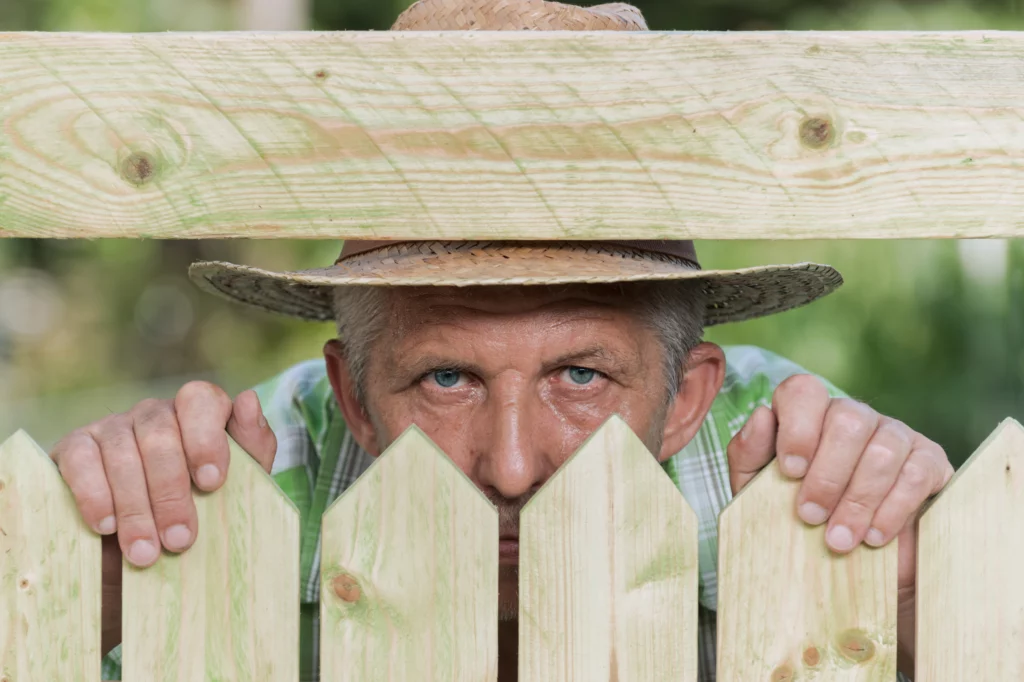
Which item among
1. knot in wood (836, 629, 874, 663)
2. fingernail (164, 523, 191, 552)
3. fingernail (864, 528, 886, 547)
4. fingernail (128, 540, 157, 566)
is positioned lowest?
knot in wood (836, 629, 874, 663)

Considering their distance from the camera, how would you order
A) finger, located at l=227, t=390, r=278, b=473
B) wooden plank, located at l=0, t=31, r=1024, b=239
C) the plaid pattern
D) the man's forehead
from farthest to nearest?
the plaid pattern, the man's forehead, finger, located at l=227, t=390, r=278, b=473, wooden plank, located at l=0, t=31, r=1024, b=239

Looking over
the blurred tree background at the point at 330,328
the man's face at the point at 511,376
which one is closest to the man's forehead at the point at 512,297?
the man's face at the point at 511,376

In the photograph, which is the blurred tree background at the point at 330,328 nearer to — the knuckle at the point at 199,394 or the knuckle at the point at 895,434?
the knuckle at the point at 895,434

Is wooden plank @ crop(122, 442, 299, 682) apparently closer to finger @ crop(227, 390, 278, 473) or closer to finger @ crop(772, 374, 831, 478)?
finger @ crop(227, 390, 278, 473)

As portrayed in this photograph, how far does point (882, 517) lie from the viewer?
4.62 feet

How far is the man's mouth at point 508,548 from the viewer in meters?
2.01

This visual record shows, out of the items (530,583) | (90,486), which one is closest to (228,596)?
(90,486)

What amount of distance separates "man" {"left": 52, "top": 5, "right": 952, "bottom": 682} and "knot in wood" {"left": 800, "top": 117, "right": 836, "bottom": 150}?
28 centimetres

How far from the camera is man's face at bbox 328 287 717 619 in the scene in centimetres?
190

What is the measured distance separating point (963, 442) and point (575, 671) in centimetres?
459

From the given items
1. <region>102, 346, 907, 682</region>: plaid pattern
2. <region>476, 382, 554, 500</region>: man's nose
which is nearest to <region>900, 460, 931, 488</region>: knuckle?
<region>476, 382, 554, 500</region>: man's nose

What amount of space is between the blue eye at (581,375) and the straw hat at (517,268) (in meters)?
0.19

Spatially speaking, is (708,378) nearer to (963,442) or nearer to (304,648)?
(304,648)

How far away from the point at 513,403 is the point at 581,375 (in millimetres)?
201
